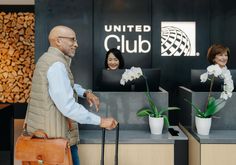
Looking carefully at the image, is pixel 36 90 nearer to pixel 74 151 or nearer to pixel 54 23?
pixel 74 151

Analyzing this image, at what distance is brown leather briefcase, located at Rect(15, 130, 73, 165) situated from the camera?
7.97ft

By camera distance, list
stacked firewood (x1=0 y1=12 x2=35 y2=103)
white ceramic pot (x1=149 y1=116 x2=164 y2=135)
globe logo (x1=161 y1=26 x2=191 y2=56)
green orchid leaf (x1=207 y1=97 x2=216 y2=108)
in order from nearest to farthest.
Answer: white ceramic pot (x1=149 y1=116 x2=164 y2=135) < green orchid leaf (x1=207 y1=97 x2=216 y2=108) < globe logo (x1=161 y1=26 x2=191 y2=56) < stacked firewood (x1=0 y1=12 x2=35 y2=103)

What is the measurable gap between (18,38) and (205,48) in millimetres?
4596

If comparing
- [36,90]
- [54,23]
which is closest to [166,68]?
[54,23]

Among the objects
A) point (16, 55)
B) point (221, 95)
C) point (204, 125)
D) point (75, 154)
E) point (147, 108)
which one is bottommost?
point (75, 154)

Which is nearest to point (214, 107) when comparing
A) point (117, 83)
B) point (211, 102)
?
point (211, 102)

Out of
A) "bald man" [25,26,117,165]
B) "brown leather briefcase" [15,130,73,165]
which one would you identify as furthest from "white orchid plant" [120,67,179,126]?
"brown leather briefcase" [15,130,73,165]

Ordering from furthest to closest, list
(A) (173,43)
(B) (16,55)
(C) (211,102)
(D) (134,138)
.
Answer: (B) (16,55)
(A) (173,43)
(C) (211,102)
(D) (134,138)

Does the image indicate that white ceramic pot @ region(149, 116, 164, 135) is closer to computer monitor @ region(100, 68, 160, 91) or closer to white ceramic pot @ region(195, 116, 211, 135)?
white ceramic pot @ region(195, 116, 211, 135)

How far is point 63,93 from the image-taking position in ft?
7.88

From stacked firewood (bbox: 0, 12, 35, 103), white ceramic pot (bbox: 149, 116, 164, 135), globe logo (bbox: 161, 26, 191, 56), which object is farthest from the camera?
stacked firewood (bbox: 0, 12, 35, 103)

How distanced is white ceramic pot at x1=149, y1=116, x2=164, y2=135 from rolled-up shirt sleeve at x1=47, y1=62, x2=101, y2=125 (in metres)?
0.75

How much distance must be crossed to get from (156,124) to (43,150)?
0.97 m

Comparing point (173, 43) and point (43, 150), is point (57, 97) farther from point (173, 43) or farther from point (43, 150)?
point (173, 43)
